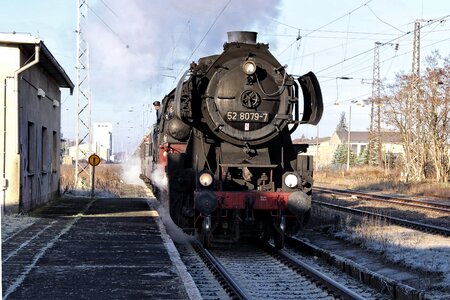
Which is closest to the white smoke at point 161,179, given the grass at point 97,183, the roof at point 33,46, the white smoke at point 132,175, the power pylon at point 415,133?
the roof at point 33,46

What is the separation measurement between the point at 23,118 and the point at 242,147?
708 cm

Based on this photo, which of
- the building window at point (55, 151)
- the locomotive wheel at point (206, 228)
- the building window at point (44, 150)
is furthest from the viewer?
the building window at point (55, 151)

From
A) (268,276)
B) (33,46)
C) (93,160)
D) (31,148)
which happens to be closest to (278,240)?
(268,276)

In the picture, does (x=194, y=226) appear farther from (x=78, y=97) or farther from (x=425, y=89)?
(x=425, y=89)

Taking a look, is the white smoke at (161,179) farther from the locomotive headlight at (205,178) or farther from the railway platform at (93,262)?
the locomotive headlight at (205,178)

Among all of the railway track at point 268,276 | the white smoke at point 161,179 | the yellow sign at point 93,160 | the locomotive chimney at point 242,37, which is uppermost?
the locomotive chimney at point 242,37

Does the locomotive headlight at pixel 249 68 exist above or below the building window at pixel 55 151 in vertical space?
above

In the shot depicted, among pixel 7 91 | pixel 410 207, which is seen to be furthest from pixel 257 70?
pixel 410 207

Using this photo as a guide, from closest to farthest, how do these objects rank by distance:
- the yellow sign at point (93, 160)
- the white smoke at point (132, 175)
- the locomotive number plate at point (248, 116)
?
the locomotive number plate at point (248, 116) < the yellow sign at point (93, 160) < the white smoke at point (132, 175)

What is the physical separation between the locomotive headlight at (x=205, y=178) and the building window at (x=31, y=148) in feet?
26.4

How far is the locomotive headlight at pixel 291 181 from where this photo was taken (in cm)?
1005

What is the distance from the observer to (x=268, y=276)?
853 cm

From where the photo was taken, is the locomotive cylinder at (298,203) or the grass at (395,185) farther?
the grass at (395,185)

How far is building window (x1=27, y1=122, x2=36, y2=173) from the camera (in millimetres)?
16180
